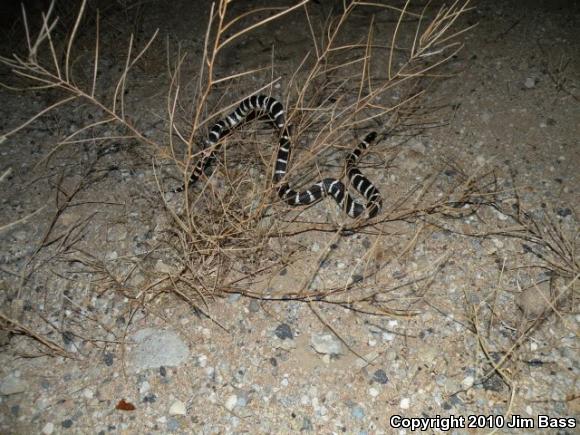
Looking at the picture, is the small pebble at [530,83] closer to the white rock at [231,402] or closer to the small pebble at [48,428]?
the white rock at [231,402]

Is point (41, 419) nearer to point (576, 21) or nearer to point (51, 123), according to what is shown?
point (51, 123)

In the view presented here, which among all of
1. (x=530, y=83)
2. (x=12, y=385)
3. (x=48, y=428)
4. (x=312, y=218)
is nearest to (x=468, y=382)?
(x=312, y=218)

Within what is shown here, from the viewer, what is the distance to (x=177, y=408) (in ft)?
8.46

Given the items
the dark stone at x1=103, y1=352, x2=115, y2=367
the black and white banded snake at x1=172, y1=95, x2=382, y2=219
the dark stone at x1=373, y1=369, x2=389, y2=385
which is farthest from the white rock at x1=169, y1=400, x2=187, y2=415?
the black and white banded snake at x1=172, y1=95, x2=382, y2=219

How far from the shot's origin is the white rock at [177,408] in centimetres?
257

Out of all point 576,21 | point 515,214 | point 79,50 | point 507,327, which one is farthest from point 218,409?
point 576,21

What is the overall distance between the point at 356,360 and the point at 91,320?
1.76m

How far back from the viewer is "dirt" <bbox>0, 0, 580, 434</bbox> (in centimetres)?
256

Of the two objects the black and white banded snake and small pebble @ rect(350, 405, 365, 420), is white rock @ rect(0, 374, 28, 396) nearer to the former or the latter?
the black and white banded snake

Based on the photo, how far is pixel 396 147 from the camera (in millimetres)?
4078

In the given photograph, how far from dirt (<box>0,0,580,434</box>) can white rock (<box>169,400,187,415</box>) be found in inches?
0.7

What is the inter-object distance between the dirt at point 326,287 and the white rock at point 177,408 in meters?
0.02

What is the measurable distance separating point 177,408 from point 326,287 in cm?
122

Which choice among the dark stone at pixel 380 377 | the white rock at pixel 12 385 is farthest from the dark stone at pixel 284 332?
the white rock at pixel 12 385
